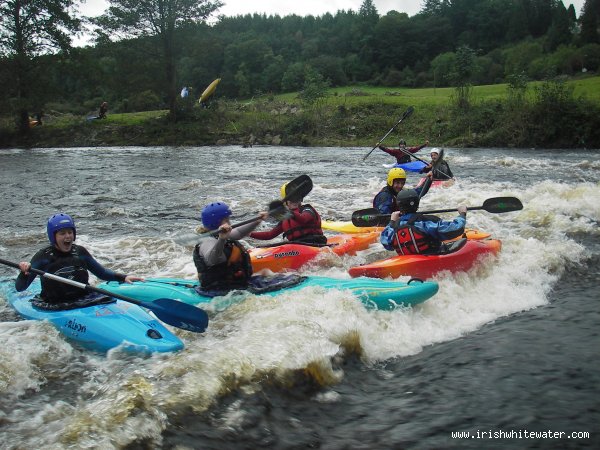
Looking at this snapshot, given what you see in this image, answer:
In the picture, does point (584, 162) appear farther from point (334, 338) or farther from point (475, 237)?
point (334, 338)

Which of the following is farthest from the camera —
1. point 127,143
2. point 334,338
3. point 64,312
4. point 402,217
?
point 127,143

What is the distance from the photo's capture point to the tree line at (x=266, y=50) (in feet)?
95.5

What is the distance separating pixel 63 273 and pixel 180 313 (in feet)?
4.43

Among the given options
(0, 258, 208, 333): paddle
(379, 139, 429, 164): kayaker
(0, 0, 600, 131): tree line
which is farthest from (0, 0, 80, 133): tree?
(0, 258, 208, 333): paddle

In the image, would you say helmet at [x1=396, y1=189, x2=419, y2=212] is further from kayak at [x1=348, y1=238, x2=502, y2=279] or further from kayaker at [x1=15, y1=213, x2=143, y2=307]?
kayaker at [x1=15, y1=213, x2=143, y2=307]

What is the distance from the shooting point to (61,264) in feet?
16.6

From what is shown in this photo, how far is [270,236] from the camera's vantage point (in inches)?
283

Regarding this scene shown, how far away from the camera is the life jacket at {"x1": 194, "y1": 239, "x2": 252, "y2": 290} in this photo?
209 inches

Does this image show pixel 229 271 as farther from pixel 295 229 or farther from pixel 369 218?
pixel 369 218

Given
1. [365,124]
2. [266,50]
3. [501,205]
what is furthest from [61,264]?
[266,50]

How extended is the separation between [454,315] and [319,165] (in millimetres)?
14450

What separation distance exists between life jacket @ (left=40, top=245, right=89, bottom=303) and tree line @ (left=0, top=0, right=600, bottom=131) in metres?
25.5

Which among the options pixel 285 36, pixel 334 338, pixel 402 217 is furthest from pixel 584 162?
pixel 285 36

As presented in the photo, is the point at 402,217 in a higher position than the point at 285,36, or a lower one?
lower
